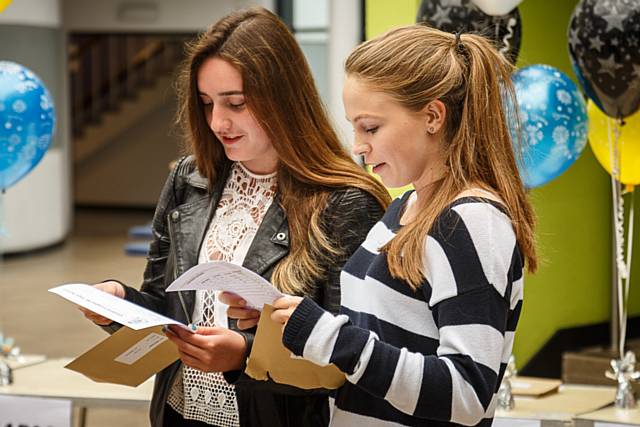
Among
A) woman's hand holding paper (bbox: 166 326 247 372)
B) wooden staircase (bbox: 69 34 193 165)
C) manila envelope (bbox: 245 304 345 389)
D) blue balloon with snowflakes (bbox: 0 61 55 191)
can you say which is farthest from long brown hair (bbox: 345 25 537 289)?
wooden staircase (bbox: 69 34 193 165)

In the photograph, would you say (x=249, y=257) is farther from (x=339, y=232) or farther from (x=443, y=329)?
(x=443, y=329)

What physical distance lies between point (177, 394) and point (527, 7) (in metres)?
3.50

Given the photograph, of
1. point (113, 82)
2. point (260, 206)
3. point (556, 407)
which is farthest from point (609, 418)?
point (113, 82)

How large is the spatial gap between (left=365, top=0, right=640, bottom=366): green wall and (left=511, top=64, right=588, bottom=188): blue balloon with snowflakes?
51.2 inches

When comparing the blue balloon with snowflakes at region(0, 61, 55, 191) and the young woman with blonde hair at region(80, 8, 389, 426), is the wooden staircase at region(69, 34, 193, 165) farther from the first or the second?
the young woman with blonde hair at region(80, 8, 389, 426)

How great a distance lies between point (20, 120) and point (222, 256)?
1.78 m

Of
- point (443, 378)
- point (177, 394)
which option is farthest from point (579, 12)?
point (443, 378)

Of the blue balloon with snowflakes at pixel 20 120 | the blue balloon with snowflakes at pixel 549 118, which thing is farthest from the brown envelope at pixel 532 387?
the blue balloon with snowflakes at pixel 20 120

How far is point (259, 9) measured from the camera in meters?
2.22

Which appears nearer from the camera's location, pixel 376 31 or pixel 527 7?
A: pixel 376 31

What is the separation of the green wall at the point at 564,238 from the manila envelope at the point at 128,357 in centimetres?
329

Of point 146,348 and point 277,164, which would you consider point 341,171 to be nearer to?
point 277,164

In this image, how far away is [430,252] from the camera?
5.11 ft

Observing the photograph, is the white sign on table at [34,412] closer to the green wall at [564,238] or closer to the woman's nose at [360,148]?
the woman's nose at [360,148]
